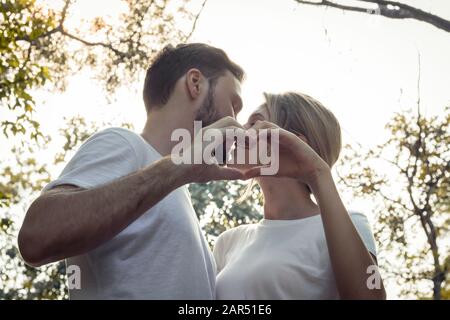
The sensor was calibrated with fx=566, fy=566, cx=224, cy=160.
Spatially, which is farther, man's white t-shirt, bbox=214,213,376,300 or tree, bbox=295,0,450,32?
tree, bbox=295,0,450,32

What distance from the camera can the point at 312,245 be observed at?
7.20ft

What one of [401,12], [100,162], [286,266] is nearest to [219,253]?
[286,266]

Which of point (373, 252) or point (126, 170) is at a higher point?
point (126, 170)

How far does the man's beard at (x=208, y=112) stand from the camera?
2387mm

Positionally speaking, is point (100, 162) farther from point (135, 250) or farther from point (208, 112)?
point (208, 112)

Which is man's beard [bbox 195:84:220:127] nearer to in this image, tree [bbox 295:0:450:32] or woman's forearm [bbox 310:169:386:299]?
woman's forearm [bbox 310:169:386:299]

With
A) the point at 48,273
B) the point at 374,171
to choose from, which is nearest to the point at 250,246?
the point at 374,171

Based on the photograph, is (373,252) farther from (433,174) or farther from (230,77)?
(433,174)

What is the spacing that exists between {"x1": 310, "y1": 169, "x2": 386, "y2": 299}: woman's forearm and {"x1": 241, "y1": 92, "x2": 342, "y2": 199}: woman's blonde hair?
0.56 meters

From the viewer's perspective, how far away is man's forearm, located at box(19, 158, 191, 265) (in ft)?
4.97

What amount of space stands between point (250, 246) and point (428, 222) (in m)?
6.63

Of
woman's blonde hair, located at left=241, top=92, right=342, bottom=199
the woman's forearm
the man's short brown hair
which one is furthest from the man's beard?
the woman's forearm

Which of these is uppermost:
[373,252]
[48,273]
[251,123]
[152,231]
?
[251,123]

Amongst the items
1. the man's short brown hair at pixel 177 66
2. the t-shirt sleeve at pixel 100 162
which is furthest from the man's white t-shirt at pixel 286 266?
the man's short brown hair at pixel 177 66
